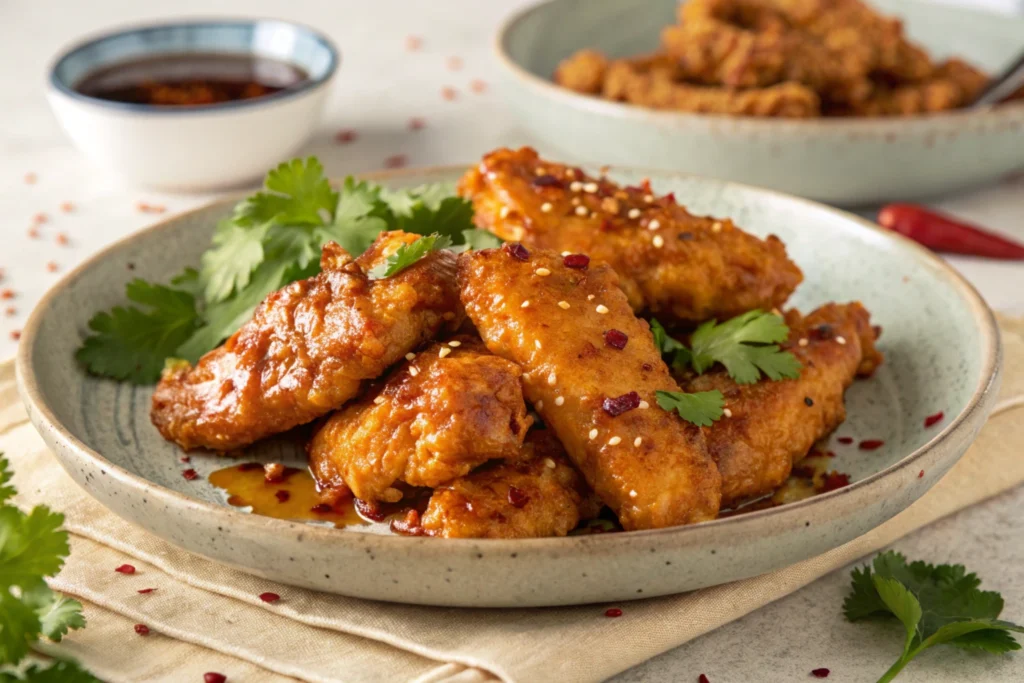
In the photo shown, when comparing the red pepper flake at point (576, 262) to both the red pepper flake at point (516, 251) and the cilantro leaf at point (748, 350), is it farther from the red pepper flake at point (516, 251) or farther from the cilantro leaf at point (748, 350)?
the cilantro leaf at point (748, 350)

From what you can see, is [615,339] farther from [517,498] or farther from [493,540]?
[493,540]

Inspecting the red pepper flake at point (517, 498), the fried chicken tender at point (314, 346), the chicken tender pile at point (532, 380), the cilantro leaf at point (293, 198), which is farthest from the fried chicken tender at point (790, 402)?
the cilantro leaf at point (293, 198)

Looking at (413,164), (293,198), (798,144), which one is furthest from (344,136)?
(293,198)

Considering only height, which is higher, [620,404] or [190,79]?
[620,404]

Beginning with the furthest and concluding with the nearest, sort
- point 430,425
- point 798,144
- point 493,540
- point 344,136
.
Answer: point 344,136
point 798,144
point 430,425
point 493,540

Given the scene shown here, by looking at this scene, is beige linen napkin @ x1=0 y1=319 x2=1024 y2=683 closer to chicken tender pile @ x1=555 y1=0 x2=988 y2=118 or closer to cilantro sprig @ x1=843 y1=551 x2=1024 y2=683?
cilantro sprig @ x1=843 y1=551 x2=1024 y2=683

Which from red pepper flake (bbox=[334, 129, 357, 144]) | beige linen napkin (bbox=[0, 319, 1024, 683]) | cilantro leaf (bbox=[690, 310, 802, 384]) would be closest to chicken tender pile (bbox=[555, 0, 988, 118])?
red pepper flake (bbox=[334, 129, 357, 144])

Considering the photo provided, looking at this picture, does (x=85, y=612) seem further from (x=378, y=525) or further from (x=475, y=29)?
(x=475, y=29)

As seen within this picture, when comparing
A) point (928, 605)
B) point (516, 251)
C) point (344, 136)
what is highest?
point (516, 251)
